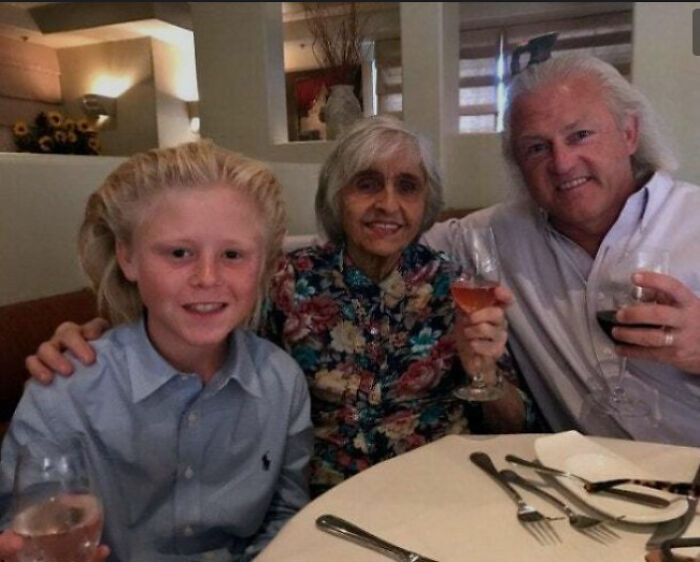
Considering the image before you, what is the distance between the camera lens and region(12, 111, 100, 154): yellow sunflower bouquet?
1.84 m

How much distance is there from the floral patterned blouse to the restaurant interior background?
1.85ft

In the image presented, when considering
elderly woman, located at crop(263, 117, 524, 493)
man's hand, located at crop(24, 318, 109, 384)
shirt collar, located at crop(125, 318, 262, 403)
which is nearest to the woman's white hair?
elderly woman, located at crop(263, 117, 524, 493)

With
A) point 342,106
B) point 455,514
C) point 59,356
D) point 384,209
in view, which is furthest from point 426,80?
point 455,514

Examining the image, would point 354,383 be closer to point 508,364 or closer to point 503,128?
point 508,364

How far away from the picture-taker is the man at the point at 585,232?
161 cm

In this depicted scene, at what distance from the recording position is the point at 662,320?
1.22 m

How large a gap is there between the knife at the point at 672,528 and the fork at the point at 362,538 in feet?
0.97

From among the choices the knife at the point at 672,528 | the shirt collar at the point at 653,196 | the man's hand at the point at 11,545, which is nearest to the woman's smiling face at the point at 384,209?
the shirt collar at the point at 653,196

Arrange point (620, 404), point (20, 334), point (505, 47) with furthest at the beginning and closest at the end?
point (505, 47)
point (620, 404)
point (20, 334)

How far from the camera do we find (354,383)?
1.57 metres

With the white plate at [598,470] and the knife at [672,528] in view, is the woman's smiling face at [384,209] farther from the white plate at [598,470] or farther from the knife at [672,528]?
the knife at [672,528]

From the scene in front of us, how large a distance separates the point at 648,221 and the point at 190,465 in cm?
129

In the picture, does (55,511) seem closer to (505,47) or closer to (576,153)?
(576,153)

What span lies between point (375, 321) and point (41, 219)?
954 mm
